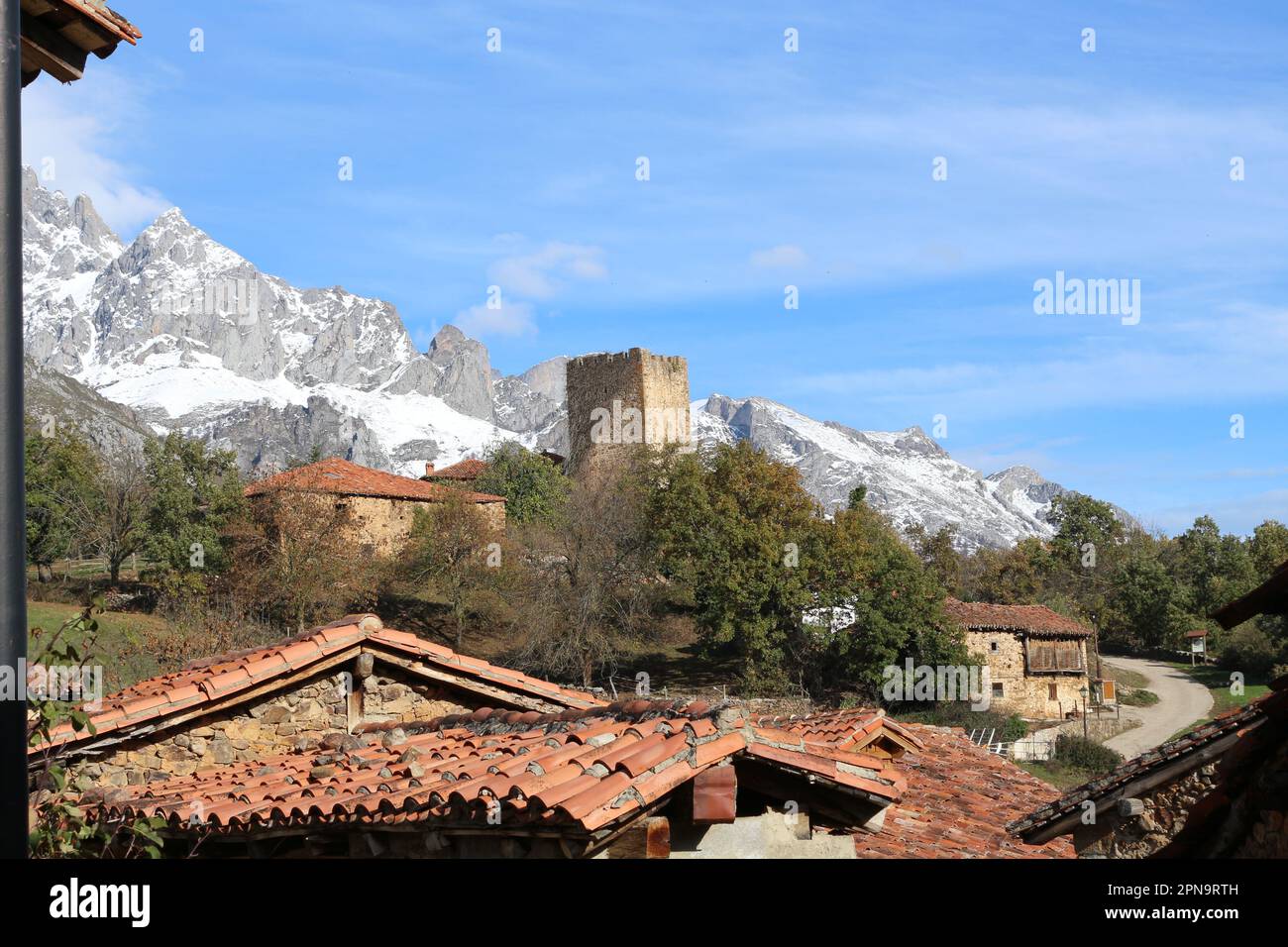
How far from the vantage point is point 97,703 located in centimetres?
945

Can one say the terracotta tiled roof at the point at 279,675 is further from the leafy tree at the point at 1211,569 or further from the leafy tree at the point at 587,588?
the leafy tree at the point at 1211,569

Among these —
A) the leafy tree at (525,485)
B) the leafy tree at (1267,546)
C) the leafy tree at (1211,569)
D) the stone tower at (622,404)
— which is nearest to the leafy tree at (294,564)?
the leafy tree at (525,485)

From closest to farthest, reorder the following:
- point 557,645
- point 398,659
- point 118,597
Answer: point 398,659
point 118,597
point 557,645

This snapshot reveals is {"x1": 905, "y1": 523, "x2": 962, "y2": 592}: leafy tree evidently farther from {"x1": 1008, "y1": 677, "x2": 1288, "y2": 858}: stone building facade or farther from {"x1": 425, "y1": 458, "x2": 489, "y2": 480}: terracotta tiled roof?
{"x1": 1008, "y1": 677, "x2": 1288, "y2": 858}: stone building facade

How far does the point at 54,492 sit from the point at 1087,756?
110ft

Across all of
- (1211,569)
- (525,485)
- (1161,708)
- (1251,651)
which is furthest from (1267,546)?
(525,485)

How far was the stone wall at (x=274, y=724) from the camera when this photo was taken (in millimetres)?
9133

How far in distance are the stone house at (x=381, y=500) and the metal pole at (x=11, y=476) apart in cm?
4439

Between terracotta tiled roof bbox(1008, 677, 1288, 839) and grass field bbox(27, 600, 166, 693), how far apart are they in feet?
54.1

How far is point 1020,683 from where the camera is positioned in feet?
159
